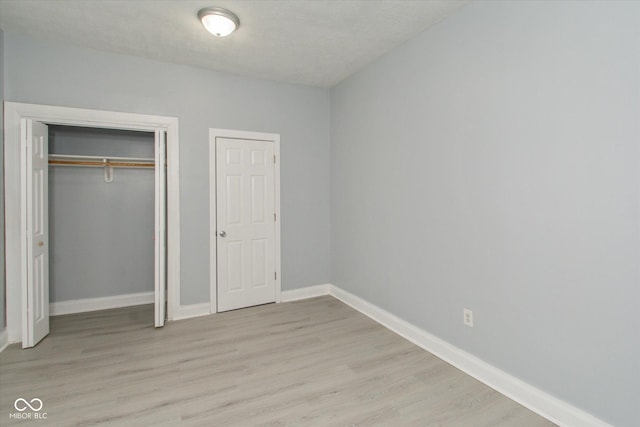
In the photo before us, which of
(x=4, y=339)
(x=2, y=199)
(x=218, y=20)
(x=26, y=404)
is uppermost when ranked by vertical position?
(x=218, y=20)

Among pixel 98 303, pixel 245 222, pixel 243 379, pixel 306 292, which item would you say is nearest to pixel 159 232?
pixel 245 222

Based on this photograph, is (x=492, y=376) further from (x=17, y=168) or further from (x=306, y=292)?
(x=17, y=168)

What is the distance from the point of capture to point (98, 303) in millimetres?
3812

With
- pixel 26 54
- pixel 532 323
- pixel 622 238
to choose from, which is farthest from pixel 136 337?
pixel 622 238

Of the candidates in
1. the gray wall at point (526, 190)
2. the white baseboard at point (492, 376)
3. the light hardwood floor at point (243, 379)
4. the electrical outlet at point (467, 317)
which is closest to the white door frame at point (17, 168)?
the light hardwood floor at point (243, 379)

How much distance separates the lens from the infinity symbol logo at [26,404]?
202 centimetres

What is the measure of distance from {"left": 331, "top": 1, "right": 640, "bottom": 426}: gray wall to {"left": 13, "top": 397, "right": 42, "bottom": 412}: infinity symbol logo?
2.84 meters

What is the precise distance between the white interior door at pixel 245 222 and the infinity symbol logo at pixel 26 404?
1.78 meters

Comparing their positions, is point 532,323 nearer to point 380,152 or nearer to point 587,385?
point 587,385

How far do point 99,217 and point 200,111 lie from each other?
5.94 ft

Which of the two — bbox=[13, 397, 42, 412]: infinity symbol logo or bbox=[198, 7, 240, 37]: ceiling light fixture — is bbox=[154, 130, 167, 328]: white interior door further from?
bbox=[198, 7, 240, 37]: ceiling light fixture

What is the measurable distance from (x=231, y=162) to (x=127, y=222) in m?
1.57

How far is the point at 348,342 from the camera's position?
2.94 m

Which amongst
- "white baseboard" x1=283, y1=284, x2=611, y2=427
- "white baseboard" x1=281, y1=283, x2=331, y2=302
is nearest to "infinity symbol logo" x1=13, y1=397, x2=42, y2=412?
"white baseboard" x1=281, y1=283, x2=331, y2=302
